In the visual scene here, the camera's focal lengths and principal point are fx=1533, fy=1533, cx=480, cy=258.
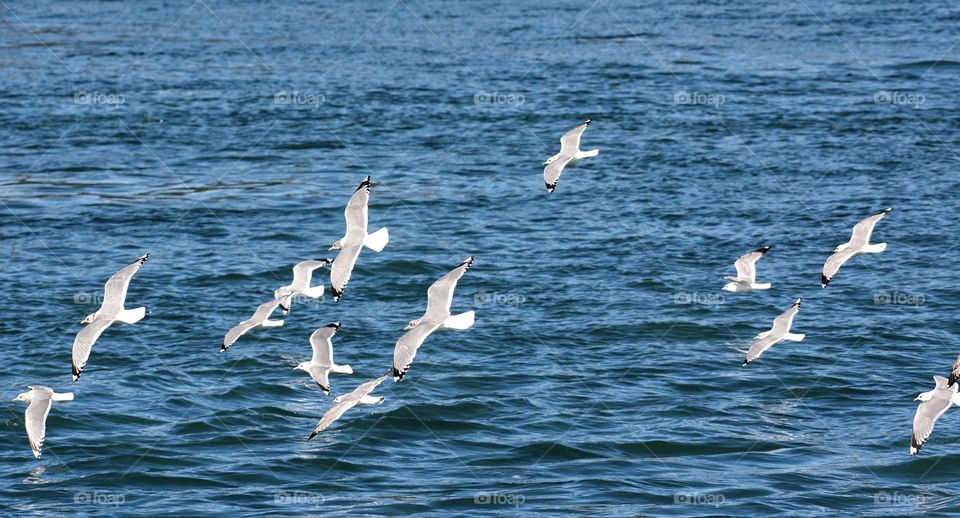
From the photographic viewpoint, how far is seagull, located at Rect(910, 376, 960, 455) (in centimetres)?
1814

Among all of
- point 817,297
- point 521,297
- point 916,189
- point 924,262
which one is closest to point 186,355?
point 521,297

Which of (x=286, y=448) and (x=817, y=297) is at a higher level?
(x=817, y=297)

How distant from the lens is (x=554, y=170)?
20.6 meters

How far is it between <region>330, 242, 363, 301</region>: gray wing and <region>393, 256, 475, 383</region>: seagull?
3.23 ft

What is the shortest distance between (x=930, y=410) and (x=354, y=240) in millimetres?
7278

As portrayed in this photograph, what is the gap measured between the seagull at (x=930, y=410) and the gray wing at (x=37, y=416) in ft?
34.1

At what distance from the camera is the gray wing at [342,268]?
18.6 meters

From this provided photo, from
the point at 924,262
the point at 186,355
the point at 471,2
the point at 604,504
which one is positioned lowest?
the point at 604,504

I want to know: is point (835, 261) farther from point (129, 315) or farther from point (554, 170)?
point (129, 315)

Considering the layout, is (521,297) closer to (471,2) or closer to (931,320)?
(931,320)

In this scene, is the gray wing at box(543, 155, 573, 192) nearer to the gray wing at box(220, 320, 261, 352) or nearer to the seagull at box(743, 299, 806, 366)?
the seagull at box(743, 299, 806, 366)

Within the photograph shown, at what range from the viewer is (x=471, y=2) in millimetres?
51469

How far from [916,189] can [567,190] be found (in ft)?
22.5

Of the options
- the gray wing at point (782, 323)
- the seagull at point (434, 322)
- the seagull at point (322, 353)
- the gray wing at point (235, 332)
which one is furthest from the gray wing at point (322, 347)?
the gray wing at point (782, 323)
